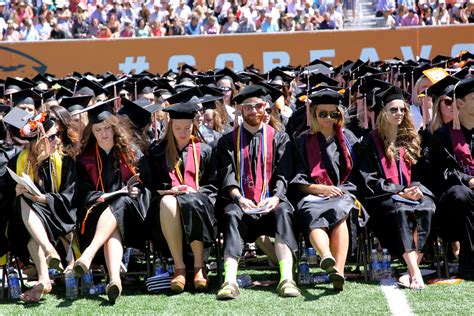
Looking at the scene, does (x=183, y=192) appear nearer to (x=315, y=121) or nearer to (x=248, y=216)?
(x=248, y=216)

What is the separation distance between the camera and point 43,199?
7379 millimetres

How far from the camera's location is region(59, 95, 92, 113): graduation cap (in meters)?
8.98

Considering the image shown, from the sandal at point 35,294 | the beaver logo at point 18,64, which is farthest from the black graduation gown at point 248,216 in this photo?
the beaver logo at point 18,64

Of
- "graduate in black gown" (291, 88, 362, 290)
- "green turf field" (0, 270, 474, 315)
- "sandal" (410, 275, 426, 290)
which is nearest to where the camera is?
"green turf field" (0, 270, 474, 315)

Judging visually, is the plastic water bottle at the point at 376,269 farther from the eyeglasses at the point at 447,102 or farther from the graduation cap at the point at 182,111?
the graduation cap at the point at 182,111

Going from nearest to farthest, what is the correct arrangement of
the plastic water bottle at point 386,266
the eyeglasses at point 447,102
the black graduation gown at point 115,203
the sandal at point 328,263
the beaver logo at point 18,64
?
the sandal at point 328,263 < the black graduation gown at point 115,203 < the plastic water bottle at point 386,266 < the eyeglasses at point 447,102 < the beaver logo at point 18,64

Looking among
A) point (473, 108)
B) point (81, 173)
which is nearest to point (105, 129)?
point (81, 173)

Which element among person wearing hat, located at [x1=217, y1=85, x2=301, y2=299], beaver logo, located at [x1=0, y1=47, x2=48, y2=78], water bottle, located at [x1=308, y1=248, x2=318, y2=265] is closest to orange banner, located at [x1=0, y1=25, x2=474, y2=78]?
beaver logo, located at [x1=0, y1=47, x2=48, y2=78]

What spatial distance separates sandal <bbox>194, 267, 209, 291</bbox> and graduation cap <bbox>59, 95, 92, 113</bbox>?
8.19 feet

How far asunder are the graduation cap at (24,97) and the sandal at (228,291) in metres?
3.94

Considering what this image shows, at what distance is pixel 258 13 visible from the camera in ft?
68.2

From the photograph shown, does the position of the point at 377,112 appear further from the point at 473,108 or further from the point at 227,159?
the point at 227,159

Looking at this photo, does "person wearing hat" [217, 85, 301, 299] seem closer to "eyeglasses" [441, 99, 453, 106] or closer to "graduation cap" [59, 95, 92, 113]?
"eyeglasses" [441, 99, 453, 106]

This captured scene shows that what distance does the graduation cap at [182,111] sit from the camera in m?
7.52
